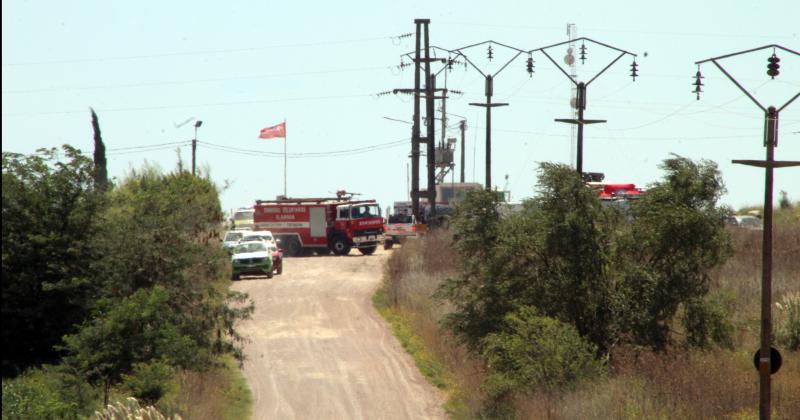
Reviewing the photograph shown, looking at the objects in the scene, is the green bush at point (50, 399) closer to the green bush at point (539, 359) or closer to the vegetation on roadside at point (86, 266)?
the vegetation on roadside at point (86, 266)

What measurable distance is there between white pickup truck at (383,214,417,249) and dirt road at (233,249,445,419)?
17475 millimetres

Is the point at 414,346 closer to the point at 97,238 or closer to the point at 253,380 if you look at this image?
the point at 253,380

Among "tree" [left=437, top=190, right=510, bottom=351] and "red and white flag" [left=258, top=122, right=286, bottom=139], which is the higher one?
"red and white flag" [left=258, top=122, right=286, bottom=139]

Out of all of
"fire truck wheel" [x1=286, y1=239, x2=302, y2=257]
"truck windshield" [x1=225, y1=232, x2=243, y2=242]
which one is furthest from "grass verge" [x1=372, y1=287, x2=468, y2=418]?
"fire truck wheel" [x1=286, y1=239, x2=302, y2=257]

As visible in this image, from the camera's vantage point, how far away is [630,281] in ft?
72.5

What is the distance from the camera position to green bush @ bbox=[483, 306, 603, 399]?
19359 mm

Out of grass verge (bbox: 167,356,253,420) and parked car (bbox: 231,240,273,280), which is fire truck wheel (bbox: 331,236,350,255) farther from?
grass verge (bbox: 167,356,253,420)

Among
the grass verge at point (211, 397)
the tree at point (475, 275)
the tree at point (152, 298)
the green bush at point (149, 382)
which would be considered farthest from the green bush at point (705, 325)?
the green bush at point (149, 382)

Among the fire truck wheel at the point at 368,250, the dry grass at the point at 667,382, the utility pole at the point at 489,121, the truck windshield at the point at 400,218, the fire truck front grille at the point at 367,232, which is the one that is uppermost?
the utility pole at the point at 489,121

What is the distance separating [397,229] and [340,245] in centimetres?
477

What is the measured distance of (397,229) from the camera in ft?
194

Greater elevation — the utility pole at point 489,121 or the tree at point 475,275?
the utility pole at point 489,121

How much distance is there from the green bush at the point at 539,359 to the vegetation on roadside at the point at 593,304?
26 mm

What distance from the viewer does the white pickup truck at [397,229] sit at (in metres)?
58.7
